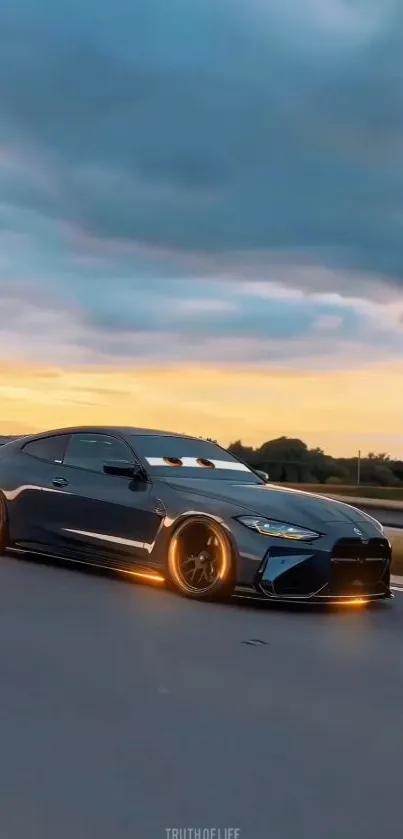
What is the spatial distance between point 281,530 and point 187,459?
184 centimetres

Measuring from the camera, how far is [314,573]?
8.59 metres

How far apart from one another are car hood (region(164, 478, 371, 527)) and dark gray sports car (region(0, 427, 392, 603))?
0.04 ft

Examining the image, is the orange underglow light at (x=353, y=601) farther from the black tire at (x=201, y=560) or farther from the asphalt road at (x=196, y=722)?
the black tire at (x=201, y=560)

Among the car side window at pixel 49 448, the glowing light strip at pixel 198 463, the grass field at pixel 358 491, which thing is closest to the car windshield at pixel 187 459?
the glowing light strip at pixel 198 463

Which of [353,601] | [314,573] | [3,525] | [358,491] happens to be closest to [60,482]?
[3,525]

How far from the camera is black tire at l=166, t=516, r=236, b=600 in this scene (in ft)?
28.8

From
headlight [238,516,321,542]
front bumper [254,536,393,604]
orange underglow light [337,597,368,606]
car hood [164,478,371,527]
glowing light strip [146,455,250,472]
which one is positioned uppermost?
glowing light strip [146,455,250,472]

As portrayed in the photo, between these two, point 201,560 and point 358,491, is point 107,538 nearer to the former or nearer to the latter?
point 201,560

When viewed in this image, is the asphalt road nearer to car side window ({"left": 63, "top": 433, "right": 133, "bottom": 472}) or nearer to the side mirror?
the side mirror

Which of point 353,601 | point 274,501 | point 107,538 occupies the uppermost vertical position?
point 274,501

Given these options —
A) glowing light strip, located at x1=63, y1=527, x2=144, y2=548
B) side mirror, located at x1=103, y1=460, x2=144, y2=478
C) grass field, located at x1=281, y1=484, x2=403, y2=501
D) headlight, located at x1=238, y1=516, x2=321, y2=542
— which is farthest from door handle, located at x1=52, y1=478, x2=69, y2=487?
grass field, located at x1=281, y1=484, x2=403, y2=501

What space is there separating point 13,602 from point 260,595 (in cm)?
186

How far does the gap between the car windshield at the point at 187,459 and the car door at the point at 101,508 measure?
18 centimetres

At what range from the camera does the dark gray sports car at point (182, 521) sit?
8.66 meters
